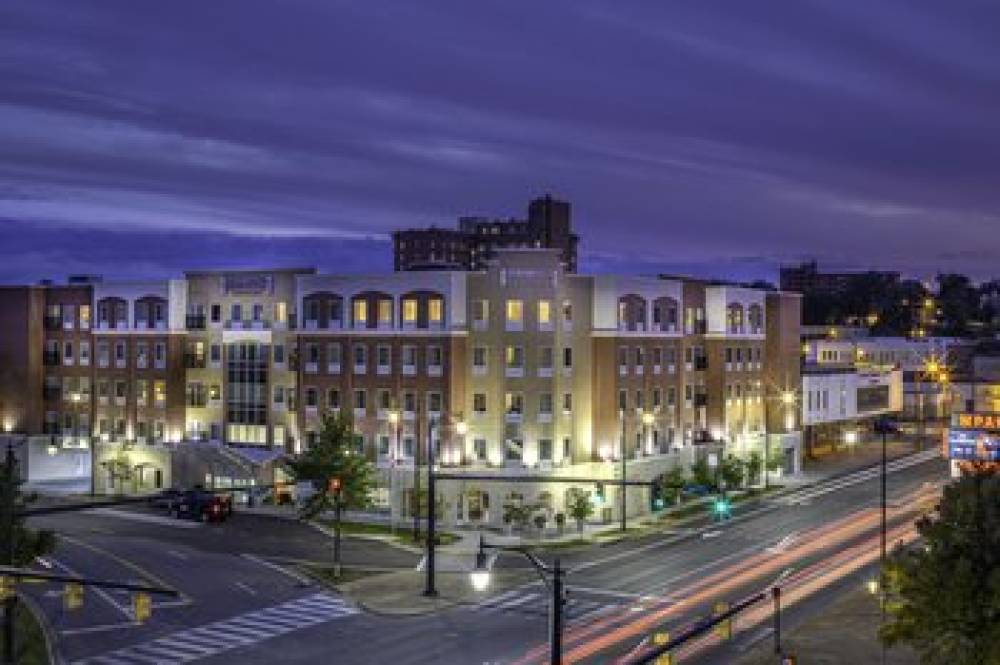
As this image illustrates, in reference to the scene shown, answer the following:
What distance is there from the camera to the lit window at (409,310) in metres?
84.9

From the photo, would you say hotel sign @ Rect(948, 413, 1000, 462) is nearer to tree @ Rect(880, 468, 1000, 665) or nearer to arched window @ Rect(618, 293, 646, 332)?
arched window @ Rect(618, 293, 646, 332)

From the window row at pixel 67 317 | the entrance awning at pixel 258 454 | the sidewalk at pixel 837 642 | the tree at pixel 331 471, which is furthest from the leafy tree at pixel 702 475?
the window row at pixel 67 317

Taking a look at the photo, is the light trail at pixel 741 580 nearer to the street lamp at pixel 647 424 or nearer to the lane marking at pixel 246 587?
the street lamp at pixel 647 424

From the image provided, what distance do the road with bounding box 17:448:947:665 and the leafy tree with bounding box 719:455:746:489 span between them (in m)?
3.77

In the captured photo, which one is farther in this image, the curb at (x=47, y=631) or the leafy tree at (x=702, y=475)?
the leafy tree at (x=702, y=475)

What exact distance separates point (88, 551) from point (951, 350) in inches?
5684

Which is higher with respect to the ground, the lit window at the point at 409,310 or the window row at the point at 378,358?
the lit window at the point at 409,310

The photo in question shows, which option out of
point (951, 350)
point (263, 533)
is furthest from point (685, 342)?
point (951, 350)

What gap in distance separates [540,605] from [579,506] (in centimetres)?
2002

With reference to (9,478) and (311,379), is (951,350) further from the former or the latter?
(9,478)

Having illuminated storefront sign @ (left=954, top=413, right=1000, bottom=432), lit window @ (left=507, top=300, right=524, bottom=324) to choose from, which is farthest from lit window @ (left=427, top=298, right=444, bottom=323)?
illuminated storefront sign @ (left=954, top=413, right=1000, bottom=432)

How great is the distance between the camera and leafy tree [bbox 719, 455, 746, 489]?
87812 mm

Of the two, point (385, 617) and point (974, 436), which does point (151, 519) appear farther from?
point (974, 436)

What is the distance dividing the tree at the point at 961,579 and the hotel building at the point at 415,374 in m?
44.0
